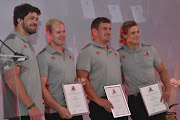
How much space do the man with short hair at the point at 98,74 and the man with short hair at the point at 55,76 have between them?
23 centimetres

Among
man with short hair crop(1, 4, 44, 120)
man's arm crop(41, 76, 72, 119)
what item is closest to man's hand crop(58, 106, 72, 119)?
man's arm crop(41, 76, 72, 119)

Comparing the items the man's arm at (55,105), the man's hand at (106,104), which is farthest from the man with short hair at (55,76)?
the man's hand at (106,104)

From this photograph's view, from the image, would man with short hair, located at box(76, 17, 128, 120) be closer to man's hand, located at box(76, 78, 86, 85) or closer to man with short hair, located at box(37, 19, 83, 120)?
man's hand, located at box(76, 78, 86, 85)

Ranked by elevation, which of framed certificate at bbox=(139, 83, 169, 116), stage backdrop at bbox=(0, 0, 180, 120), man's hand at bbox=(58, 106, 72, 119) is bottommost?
framed certificate at bbox=(139, 83, 169, 116)

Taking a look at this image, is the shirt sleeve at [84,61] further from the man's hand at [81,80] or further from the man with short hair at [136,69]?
the man with short hair at [136,69]

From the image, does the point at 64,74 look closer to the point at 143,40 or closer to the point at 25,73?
the point at 25,73

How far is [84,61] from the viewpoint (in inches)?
120

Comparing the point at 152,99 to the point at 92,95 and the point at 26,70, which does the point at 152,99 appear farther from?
the point at 26,70

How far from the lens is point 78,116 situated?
2811mm

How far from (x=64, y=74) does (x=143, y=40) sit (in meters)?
2.00

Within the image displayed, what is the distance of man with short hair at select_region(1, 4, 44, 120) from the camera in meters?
2.27

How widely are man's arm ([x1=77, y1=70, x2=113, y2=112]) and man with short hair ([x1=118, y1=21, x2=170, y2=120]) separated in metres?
0.52

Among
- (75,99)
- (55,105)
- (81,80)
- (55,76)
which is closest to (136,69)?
(81,80)

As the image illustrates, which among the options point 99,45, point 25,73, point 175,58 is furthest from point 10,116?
point 175,58
